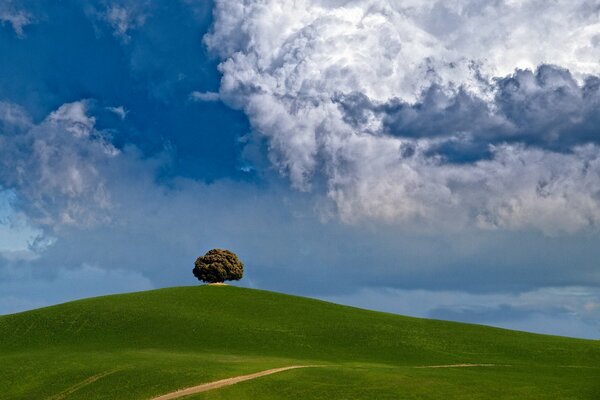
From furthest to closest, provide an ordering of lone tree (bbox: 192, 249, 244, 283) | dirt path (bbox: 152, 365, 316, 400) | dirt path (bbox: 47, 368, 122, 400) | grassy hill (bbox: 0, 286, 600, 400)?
lone tree (bbox: 192, 249, 244, 283)
dirt path (bbox: 47, 368, 122, 400)
dirt path (bbox: 152, 365, 316, 400)
grassy hill (bbox: 0, 286, 600, 400)

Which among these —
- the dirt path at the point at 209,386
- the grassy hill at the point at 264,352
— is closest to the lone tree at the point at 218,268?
the grassy hill at the point at 264,352

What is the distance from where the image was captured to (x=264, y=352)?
255 ft

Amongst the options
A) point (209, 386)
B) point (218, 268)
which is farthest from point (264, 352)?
point (218, 268)

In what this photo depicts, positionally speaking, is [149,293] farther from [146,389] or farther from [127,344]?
[146,389]

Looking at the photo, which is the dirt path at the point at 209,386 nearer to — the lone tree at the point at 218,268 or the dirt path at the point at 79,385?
the dirt path at the point at 79,385

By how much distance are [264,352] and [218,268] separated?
38.4 m

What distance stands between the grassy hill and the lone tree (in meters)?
7.63

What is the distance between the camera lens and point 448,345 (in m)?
82.9

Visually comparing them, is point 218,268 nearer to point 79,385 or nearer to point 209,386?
point 79,385

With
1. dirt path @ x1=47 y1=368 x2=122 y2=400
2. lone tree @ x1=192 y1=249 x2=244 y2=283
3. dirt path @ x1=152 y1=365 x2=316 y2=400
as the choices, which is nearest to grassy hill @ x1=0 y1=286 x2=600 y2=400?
dirt path @ x1=47 y1=368 x2=122 y2=400

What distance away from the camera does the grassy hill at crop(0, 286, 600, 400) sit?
5484 cm

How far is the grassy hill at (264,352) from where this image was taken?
54844 millimetres

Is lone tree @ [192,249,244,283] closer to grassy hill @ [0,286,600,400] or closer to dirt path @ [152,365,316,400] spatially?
grassy hill @ [0,286,600,400]

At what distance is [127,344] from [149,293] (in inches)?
948
